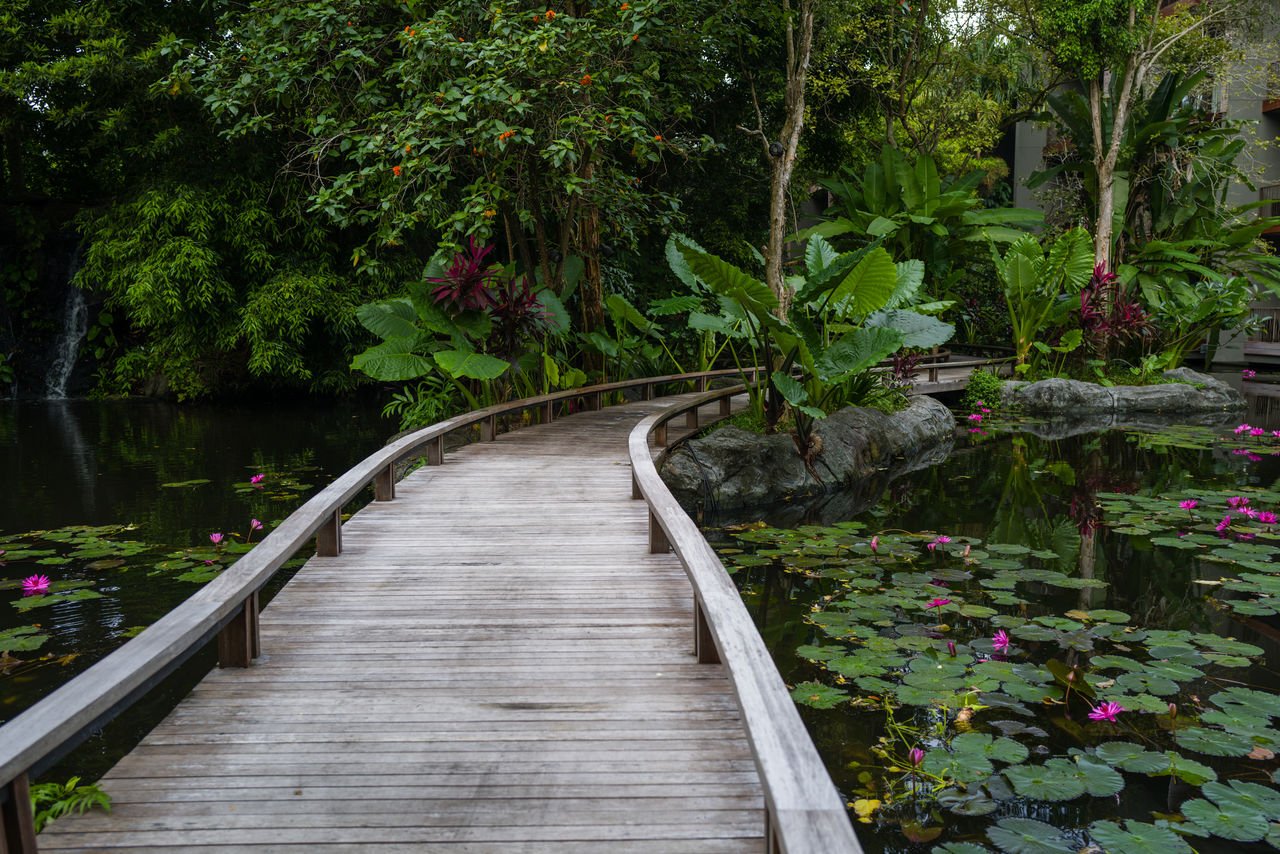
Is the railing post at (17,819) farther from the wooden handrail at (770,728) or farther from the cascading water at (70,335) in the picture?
the cascading water at (70,335)

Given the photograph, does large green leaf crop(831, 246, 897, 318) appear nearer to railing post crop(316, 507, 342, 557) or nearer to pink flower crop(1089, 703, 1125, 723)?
pink flower crop(1089, 703, 1125, 723)

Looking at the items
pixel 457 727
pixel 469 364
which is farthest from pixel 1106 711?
pixel 469 364

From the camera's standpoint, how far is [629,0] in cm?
830

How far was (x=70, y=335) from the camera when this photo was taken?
16766 millimetres

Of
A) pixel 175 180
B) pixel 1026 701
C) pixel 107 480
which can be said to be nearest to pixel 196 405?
pixel 175 180

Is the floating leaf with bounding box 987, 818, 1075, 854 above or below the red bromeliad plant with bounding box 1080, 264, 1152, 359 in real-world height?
below

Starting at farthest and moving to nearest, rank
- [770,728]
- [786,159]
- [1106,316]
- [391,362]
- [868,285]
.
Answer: [1106,316] → [786,159] → [391,362] → [868,285] → [770,728]

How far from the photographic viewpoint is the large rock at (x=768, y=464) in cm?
798

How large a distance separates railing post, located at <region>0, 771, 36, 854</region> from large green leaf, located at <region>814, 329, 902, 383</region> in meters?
6.80

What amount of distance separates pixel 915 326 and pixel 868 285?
1401 mm

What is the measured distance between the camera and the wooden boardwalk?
85.6 inches

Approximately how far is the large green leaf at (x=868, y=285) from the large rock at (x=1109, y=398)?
6.20m

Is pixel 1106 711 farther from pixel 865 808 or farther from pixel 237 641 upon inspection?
pixel 237 641

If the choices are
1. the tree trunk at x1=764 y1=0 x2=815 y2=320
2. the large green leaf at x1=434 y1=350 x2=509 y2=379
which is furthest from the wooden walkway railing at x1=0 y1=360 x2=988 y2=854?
the tree trunk at x1=764 y1=0 x2=815 y2=320
